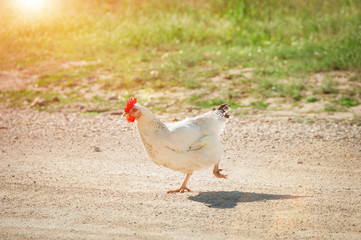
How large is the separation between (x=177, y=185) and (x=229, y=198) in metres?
0.92

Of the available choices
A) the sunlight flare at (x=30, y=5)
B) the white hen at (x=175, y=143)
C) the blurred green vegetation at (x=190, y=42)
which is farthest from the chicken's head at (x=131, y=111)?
the sunlight flare at (x=30, y=5)

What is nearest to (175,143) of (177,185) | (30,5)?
(177,185)

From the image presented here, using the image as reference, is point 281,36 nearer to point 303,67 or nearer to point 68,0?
point 303,67

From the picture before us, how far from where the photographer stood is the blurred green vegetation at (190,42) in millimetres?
11250

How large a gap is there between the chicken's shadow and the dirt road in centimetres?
1

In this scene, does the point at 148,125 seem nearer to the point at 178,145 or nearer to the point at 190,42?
the point at 178,145

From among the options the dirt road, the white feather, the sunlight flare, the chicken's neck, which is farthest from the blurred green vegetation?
the chicken's neck

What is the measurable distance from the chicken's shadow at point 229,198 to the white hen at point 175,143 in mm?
353

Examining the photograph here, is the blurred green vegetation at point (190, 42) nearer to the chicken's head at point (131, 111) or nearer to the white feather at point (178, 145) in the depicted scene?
the white feather at point (178, 145)

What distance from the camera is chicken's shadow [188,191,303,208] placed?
5.26 metres

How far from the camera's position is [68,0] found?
1728 cm

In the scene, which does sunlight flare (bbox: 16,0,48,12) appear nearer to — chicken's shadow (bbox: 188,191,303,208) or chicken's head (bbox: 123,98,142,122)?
chicken's head (bbox: 123,98,142,122)

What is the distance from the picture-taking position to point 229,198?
5.44 metres

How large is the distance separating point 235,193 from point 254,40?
28.0 feet
